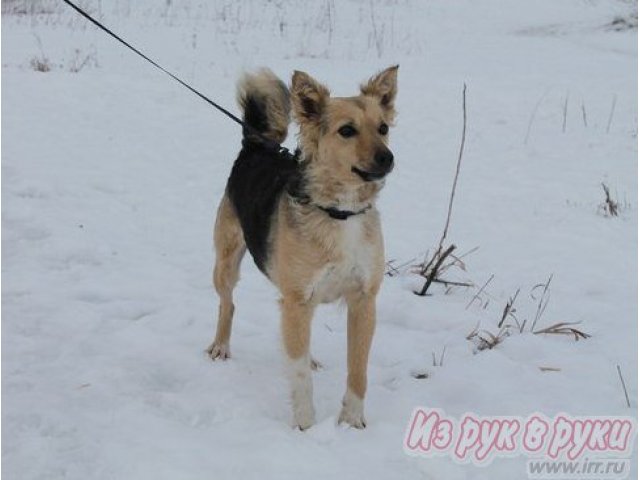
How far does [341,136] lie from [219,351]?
1.44 m

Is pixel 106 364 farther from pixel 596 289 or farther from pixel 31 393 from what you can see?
pixel 596 289

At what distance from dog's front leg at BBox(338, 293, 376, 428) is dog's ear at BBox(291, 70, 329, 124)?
0.87 meters

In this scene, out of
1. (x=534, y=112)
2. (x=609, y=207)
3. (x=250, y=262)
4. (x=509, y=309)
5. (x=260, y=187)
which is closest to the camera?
(x=260, y=187)

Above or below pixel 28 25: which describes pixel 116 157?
below

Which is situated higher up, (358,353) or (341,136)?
(341,136)

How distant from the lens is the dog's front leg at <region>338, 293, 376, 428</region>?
10.9 feet

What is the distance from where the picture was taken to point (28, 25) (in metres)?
11.4

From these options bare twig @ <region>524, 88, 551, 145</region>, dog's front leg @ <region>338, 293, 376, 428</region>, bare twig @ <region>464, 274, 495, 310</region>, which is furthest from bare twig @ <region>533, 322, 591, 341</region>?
bare twig @ <region>524, 88, 551, 145</region>

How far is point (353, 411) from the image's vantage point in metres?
3.32

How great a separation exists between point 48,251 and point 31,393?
1856 mm

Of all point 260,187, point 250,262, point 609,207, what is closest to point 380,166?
point 260,187

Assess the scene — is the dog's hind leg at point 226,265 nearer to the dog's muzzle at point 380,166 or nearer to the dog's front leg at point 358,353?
the dog's front leg at point 358,353

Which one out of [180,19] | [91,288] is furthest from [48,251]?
[180,19]

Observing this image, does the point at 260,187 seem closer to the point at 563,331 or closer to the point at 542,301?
the point at 563,331
